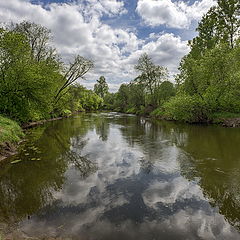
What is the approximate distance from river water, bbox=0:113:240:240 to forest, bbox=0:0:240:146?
5.01 meters

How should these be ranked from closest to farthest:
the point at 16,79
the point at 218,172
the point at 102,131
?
the point at 218,172, the point at 16,79, the point at 102,131

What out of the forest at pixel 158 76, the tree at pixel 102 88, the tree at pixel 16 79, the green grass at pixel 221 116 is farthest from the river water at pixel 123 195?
the tree at pixel 102 88

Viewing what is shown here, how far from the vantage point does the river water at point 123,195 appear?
4422 millimetres

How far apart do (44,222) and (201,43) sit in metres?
37.3

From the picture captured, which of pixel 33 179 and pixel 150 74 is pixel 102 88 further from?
pixel 33 179

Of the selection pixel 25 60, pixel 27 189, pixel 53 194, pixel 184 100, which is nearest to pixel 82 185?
pixel 53 194

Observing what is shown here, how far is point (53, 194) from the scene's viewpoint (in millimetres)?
6176

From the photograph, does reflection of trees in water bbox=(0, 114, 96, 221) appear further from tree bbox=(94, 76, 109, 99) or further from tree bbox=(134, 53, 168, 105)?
tree bbox=(94, 76, 109, 99)

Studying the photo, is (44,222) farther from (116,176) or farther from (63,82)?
(63,82)

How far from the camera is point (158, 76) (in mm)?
44469

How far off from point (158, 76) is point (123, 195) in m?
41.6

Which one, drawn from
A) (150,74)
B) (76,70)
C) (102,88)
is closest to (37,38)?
(76,70)

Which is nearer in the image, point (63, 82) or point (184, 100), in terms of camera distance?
point (184, 100)

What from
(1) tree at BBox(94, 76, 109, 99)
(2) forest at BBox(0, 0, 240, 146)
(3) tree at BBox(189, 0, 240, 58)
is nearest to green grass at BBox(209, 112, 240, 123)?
(2) forest at BBox(0, 0, 240, 146)
